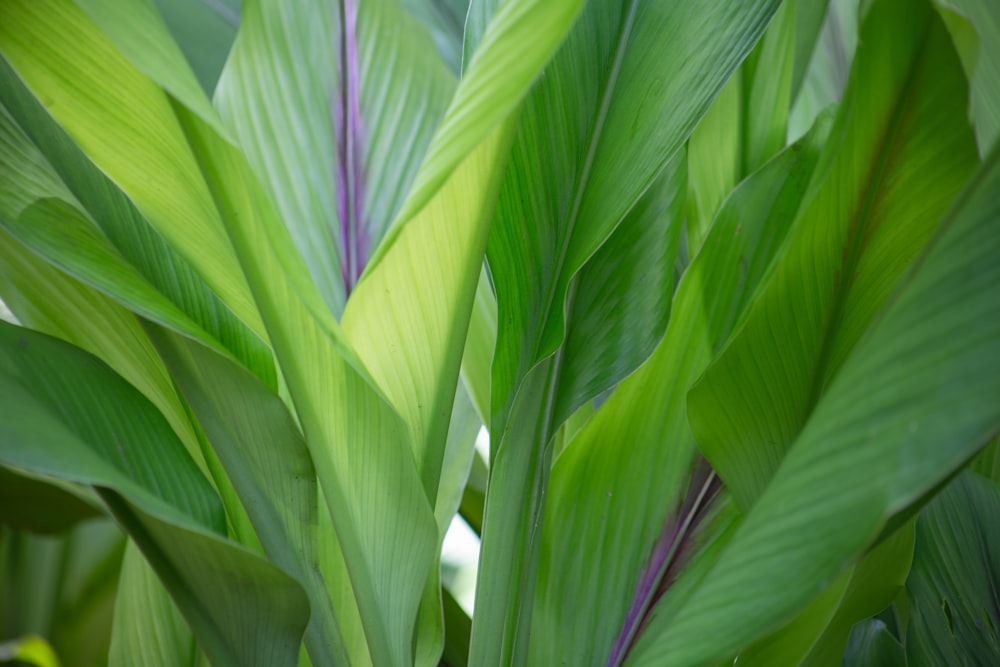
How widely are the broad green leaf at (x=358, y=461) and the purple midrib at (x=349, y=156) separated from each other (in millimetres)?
87

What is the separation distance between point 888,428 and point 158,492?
0.26 m

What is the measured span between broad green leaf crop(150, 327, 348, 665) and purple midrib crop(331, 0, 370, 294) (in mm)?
95

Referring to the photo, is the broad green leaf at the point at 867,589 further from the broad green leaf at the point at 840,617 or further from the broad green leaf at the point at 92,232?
the broad green leaf at the point at 92,232

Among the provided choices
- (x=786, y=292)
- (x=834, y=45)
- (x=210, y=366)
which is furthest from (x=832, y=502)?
(x=834, y=45)

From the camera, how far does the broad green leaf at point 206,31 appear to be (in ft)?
2.03

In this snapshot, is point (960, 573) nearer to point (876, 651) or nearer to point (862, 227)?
point (876, 651)

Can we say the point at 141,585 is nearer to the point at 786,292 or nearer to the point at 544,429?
the point at 544,429

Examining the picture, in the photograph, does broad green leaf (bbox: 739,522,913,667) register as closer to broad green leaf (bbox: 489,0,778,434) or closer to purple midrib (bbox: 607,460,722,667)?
purple midrib (bbox: 607,460,722,667)

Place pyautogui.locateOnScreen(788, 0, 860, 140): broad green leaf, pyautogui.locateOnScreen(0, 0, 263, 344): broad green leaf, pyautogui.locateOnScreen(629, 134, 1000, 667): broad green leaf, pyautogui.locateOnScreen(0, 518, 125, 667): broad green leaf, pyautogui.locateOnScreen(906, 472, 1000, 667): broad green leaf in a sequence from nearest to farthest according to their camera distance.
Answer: pyautogui.locateOnScreen(629, 134, 1000, 667): broad green leaf < pyautogui.locateOnScreen(0, 0, 263, 344): broad green leaf < pyautogui.locateOnScreen(906, 472, 1000, 667): broad green leaf < pyautogui.locateOnScreen(788, 0, 860, 140): broad green leaf < pyautogui.locateOnScreen(0, 518, 125, 667): broad green leaf

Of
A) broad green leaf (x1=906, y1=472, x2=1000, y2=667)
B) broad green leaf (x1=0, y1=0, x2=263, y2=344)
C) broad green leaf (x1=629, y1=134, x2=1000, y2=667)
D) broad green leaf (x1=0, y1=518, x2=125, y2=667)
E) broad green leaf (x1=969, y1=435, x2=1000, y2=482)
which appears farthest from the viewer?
broad green leaf (x1=0, y1=518, x2=125, y2=667)

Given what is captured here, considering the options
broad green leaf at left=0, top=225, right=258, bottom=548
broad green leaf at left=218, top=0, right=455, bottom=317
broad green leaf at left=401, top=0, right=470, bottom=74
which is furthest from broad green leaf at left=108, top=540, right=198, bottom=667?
broad green leaf at left=401, top=0, right=470, bottom=74

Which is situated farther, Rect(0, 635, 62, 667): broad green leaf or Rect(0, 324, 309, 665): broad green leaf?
Rect(0, 635, 62, 667): broad green leaf

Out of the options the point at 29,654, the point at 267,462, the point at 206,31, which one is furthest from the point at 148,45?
the point at 29,654

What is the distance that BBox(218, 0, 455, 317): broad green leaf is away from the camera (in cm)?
42
